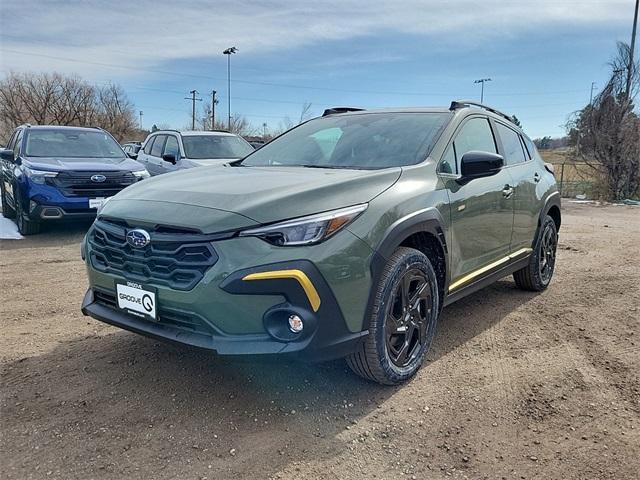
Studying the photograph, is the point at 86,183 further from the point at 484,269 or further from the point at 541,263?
the point at 541,263

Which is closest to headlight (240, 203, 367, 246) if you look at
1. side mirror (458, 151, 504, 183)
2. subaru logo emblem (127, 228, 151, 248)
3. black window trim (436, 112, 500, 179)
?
subaru logo emblem (127, 228, 151, 248)

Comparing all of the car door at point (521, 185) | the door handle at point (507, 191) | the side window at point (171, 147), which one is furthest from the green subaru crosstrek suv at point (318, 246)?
the side window at point (171, 147)

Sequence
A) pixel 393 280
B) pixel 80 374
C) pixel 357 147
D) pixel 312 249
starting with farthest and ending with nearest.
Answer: pixel 357 147 → pixel 80 374 → pixel 393 280 → pixel 312 249

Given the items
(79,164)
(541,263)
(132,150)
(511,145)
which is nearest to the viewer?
(511,145)

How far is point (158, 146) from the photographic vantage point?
10.6 meters

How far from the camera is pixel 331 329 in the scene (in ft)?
7.96

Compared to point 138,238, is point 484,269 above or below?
below

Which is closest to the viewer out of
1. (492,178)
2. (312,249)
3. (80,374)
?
(312,249)

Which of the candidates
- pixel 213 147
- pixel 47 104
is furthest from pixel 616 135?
pixel 47 104

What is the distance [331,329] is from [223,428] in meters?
0.75

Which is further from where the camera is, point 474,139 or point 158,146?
point 158,146

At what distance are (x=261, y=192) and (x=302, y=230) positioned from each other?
37 cm

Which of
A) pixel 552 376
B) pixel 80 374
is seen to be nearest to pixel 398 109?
pixel 552 376

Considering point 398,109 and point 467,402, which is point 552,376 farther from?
point 398,109
